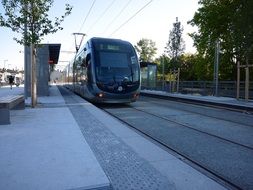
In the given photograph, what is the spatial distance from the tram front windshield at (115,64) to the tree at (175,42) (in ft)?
209

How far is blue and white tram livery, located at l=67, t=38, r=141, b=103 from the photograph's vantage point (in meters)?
16.1

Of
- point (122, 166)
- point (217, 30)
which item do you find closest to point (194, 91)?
point (217, 30)

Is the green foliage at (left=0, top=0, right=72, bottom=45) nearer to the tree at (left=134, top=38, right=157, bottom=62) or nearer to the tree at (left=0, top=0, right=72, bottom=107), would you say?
the tree at (left=0, top=0, right=72, bottom=107)

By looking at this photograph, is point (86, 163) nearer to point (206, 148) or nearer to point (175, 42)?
point (206, 148)

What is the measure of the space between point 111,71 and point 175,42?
6741cm

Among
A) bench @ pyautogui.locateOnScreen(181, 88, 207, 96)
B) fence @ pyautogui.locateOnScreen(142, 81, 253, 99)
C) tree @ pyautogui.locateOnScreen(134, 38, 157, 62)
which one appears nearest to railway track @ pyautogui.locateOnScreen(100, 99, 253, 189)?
fence @ pyautogui.locateOnScreen(142, 81, 253, 99)

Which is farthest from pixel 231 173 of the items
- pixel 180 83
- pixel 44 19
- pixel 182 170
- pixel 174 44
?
pixel 174 44

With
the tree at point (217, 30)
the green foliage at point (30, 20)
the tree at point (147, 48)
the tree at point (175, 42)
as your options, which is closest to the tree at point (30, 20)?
the green foliage at point (30, 20)

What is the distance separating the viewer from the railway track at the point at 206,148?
5530 millimetres

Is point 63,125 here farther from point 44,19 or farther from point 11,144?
point 44,19

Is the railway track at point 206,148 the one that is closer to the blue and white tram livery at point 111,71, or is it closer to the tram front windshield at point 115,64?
the blue and white tram livery at point 111,71

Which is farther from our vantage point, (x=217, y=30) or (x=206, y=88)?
(x=217, y=30)

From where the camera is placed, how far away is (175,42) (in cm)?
8169

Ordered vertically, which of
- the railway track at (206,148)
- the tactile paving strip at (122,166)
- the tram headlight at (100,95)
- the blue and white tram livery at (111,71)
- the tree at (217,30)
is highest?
the tree at (217,30)
